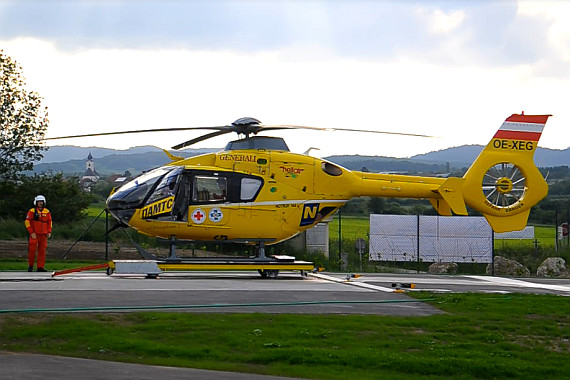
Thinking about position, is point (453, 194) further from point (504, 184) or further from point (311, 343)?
point (311, 343)

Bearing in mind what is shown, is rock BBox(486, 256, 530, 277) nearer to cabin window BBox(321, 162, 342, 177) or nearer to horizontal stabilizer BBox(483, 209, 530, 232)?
horizontal stabilizer BBox(483, 209, 530, 232)

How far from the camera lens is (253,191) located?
20.8m

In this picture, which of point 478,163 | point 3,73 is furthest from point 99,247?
point 478,163

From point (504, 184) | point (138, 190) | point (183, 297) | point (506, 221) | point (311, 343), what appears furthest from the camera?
point (506, 221)

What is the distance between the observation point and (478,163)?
23234 mm

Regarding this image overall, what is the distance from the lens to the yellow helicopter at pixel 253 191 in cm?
2019

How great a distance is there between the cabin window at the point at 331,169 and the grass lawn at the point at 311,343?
8239 millimetres

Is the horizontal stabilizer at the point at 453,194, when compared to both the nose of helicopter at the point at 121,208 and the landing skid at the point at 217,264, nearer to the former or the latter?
the landing skid at the point at 217,264

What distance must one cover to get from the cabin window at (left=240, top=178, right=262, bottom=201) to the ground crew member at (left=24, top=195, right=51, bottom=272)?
5054 millimetres

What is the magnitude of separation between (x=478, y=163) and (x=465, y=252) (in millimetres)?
11905

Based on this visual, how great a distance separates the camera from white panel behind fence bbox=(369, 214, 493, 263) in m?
34.5

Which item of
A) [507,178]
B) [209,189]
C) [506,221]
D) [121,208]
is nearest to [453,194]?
[507,178]

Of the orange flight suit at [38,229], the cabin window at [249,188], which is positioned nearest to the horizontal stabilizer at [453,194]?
the cabin window at [249,188]

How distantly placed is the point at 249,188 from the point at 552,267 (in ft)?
56.0
